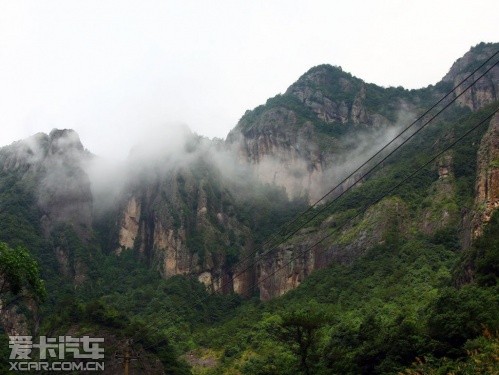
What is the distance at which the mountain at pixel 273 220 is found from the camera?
59688 millimetres

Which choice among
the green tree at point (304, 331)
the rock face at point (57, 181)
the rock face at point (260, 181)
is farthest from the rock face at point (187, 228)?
the green tree at point (304, 331)

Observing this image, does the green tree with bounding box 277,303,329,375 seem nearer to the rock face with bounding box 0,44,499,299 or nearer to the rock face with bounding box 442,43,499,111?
the rock face with bounding box 0,44,499,299

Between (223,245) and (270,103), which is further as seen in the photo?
(270,103)

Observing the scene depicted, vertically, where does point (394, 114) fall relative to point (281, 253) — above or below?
above

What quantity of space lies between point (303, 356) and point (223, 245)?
73.5m

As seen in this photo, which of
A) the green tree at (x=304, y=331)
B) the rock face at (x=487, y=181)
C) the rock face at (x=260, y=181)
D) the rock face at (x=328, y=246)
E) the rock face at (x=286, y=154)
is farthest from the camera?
the rock face at (x=286, y=154)

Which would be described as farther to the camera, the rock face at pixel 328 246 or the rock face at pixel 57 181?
the rock face at pixel 57 181

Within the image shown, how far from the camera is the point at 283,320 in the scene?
115ft

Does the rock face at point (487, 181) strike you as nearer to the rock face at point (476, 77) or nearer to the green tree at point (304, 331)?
the green tree at point (304, 331)

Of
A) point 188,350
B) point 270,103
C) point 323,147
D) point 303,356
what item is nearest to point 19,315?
point 188,350

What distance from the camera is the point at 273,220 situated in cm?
12044

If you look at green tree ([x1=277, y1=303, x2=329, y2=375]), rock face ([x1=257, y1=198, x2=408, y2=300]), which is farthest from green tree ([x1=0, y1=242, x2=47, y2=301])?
rock face ([x1=257, y1=198, x2=408, y2=300])

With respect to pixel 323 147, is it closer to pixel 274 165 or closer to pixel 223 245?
pixel 274 165

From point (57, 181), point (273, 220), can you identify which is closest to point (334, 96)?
point (273, 220)
